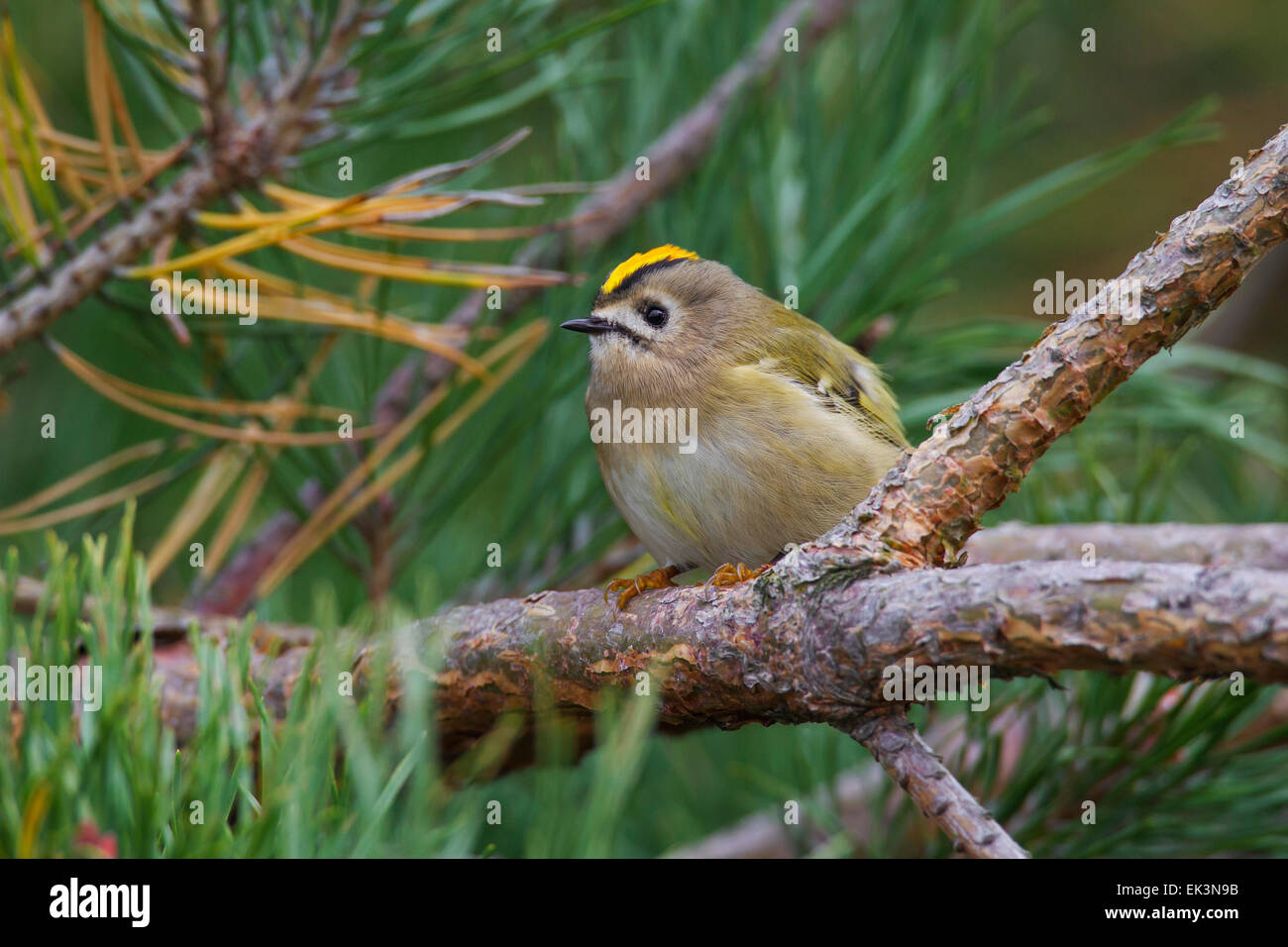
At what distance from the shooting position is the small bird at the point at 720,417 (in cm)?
171

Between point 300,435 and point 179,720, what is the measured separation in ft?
1.43

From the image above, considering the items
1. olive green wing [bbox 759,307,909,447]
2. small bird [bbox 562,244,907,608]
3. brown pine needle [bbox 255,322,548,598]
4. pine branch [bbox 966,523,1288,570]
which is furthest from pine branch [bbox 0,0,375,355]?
pine branch [bbox 966,523,1288,570]

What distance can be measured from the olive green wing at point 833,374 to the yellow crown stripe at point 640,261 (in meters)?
0.24

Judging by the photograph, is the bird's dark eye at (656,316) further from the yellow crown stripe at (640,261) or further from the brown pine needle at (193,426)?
the brown pine needle at (193,426)

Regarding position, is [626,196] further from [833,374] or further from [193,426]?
[193,426]

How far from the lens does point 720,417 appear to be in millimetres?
1823

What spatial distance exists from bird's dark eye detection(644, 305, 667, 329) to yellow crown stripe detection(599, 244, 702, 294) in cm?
11

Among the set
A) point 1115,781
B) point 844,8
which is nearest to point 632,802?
point 1115,781

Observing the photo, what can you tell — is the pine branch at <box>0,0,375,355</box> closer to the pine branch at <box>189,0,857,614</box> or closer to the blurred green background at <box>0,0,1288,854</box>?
the blurred green background at <box>0,0,1288,854</box>

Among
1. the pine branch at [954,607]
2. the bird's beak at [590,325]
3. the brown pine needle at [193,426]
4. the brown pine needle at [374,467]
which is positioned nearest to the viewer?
the pine branch at [954,607]

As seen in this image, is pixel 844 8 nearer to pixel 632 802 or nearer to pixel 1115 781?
→ pixel 1115 781

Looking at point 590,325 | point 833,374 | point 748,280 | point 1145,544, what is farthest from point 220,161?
point 1145,544

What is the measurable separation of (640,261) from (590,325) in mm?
142

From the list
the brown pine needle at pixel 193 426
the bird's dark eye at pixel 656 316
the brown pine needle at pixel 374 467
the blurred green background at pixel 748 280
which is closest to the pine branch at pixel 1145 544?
the blurred green background at pixel 748 280
